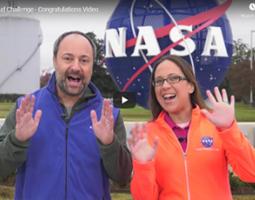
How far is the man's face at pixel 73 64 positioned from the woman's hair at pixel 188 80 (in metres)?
0.39

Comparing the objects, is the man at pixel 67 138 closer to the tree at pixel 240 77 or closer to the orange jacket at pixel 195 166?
the orange jacket at pixel 195 166

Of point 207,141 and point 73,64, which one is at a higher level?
point 73,64

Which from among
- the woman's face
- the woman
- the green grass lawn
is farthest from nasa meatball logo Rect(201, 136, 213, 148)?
the green grass lawn

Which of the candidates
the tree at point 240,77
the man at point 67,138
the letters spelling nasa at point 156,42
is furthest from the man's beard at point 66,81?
the tree at point 240,77

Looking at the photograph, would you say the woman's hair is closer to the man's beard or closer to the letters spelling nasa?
the man's beard

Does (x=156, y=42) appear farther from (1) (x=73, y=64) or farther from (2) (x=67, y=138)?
(2) (x=67, y=138)

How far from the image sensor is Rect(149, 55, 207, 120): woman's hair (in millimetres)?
2629

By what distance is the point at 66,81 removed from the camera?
8.42 feet

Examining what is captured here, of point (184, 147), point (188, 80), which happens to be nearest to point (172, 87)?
point (188, 80)

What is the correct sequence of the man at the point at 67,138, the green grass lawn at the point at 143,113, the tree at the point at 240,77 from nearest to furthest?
the man at the point at 67,138
the green grass lawn at the point at 143,113
the tree at the point at 240,77

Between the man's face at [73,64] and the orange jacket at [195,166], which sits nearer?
the orange jacket at [195,166]

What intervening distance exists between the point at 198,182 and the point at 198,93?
0.52 meters

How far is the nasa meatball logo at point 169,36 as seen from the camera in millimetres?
8406

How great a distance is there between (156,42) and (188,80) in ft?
19.5
